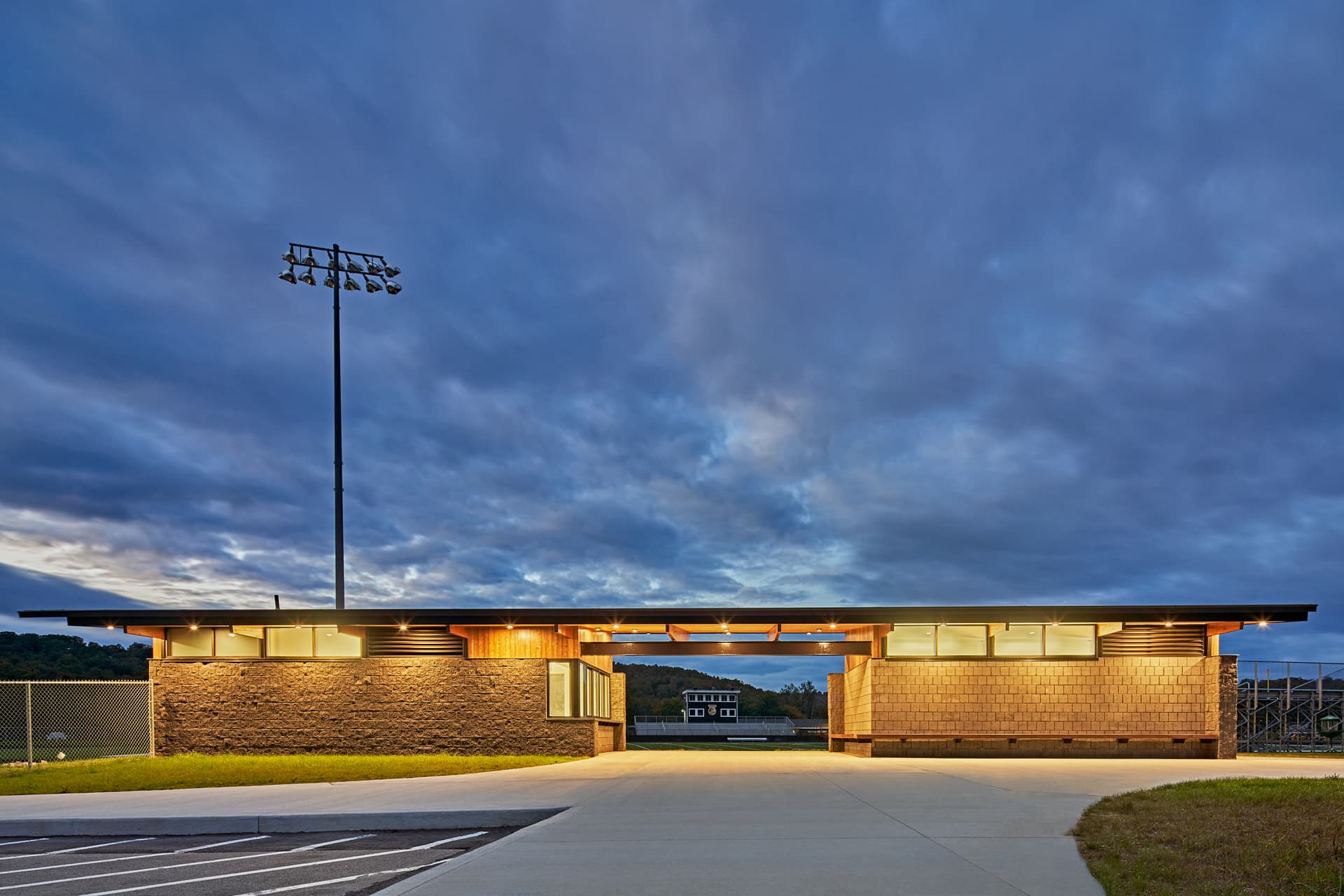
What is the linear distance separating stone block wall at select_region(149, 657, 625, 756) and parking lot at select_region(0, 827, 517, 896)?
11922 millimetres

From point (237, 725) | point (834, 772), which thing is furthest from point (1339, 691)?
point (237, 725)

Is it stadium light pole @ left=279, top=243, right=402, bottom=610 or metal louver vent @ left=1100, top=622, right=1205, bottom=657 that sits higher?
stadium light pole @ left=279, top=243, right=402, bottom=610

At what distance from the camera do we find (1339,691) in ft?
80.9

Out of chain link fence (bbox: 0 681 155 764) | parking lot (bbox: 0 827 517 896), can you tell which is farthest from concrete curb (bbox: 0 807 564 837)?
chain link fence (bbox: 0 681 155 764)

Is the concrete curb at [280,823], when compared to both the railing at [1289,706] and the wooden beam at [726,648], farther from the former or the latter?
the railing at [1289,706]

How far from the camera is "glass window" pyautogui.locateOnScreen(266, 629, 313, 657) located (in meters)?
22.0

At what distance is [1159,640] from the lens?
2108 cm

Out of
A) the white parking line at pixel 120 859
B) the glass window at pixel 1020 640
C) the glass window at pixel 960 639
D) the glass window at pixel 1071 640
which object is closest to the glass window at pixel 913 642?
the glass window at pixel 960 639

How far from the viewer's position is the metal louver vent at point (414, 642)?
861 inches

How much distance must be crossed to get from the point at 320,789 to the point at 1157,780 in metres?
12.5

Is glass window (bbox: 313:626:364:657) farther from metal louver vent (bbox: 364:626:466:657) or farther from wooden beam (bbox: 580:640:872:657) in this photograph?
wooden beam (bbox: 580:640:872:657)

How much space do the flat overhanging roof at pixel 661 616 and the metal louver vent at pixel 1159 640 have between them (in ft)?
2.57

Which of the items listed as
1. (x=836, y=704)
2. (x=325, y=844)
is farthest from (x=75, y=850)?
(x=836, y=704)

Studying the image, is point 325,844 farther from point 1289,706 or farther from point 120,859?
point 1289,706
